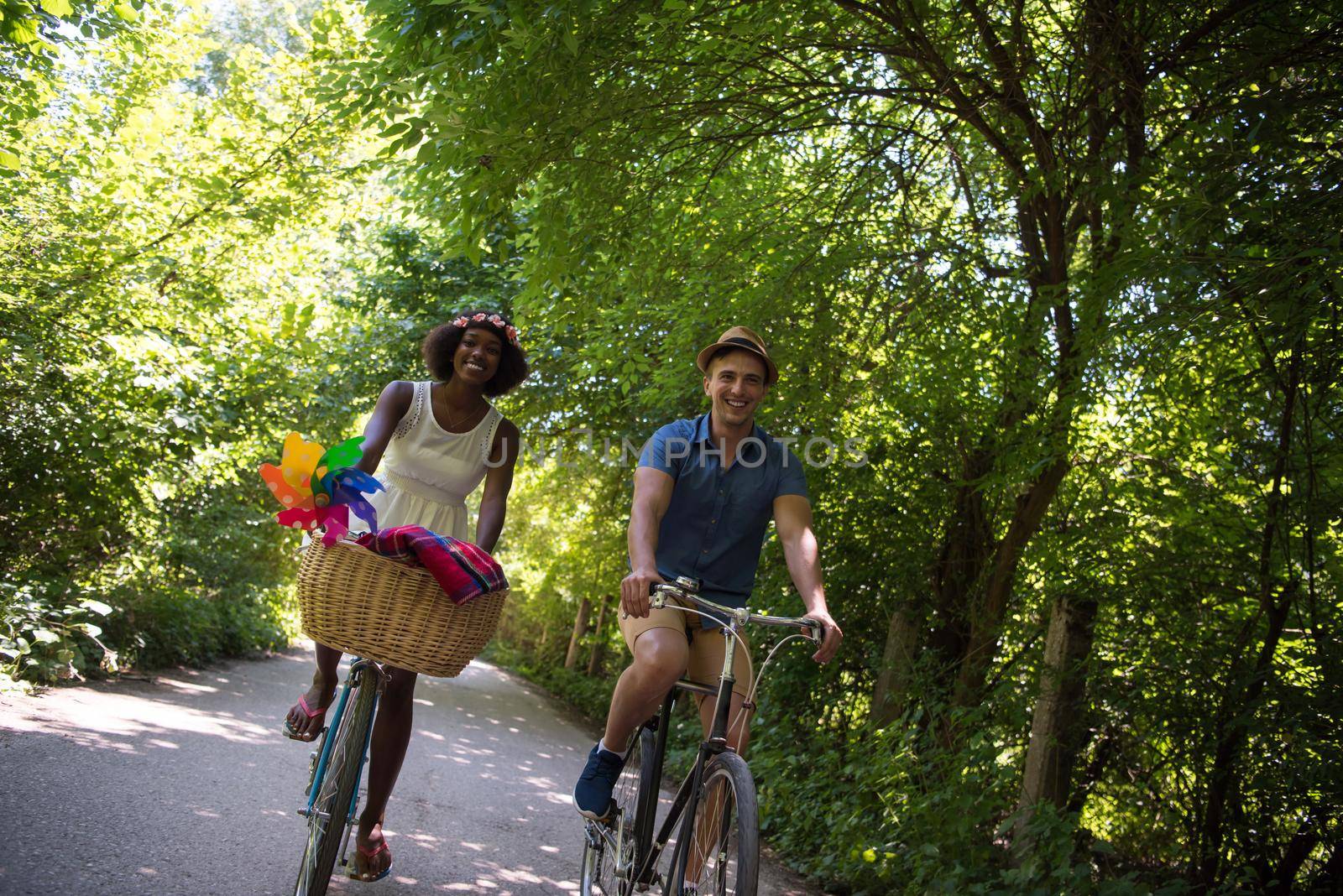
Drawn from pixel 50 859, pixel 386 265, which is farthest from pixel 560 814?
pixel 386 265

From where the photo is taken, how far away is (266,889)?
3.91 metres

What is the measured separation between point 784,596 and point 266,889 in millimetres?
5903

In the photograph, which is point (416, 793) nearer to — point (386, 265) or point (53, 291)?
point (53, 291)

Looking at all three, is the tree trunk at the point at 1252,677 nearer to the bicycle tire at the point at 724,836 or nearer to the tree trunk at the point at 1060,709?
the tree trunk at the point at 1060,709

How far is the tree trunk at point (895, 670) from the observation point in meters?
7.75

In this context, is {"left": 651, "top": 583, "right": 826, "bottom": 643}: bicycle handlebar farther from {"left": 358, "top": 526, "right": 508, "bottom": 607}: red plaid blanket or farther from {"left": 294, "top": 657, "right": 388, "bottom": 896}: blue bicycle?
{"left": 294, "top": 657, "right": 388, "bottom": 896}: blue bicycle

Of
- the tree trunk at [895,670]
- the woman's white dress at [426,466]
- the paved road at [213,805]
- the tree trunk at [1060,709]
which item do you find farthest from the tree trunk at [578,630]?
the woman's white dress at [426,466]

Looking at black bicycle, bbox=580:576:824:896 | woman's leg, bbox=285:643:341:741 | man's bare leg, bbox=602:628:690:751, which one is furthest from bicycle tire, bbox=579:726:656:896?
woman's leg, bbox=285:643:341:741

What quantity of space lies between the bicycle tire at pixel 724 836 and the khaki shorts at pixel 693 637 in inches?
20.5

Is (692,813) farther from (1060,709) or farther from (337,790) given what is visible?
(1060,709)

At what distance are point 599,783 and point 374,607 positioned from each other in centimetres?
104

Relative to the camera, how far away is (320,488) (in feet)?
10.9

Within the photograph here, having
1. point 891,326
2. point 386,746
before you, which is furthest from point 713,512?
point 891,326

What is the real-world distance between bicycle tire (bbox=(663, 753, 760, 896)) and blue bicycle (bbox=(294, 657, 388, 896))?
3.59 ft
